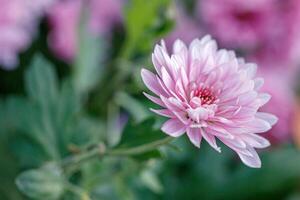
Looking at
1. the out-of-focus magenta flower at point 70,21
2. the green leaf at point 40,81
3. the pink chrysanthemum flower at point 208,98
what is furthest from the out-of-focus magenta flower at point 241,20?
the pink chrysanthemum flower at point 208,98

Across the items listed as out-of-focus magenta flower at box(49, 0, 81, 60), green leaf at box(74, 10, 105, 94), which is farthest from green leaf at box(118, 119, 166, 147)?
out-of-focus magenta flower at box(49, 0, 81, 60)

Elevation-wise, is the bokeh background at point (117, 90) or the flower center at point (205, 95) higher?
the flower center at point (205, 95)

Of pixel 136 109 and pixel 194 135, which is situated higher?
pixel 194 135

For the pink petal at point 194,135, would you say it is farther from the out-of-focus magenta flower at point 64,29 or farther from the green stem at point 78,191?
the out-of-focus magenta flower at point 64,29

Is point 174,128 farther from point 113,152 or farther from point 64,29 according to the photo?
point 64,29

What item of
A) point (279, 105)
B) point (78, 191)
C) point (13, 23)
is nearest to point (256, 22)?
point (279, 105)
